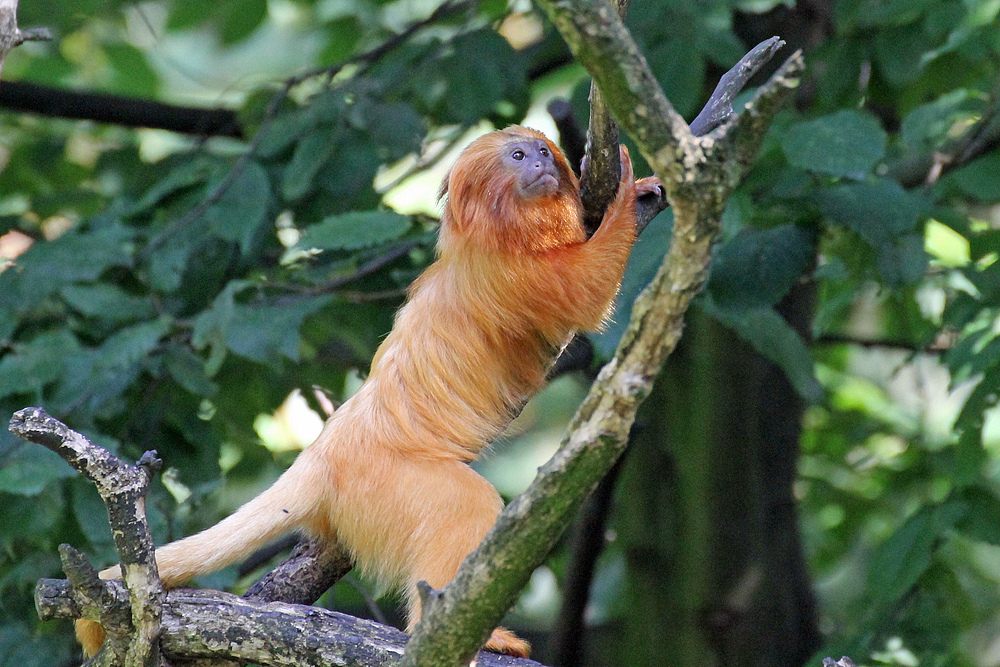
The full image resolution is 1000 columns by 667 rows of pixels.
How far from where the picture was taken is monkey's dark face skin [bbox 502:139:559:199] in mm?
4152

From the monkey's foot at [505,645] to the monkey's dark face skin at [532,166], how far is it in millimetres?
1725

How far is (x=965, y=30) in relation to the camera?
4215mm

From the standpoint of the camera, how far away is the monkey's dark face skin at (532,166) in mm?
4152

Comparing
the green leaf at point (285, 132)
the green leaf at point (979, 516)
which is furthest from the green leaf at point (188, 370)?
the green leaf at point (979, 516)

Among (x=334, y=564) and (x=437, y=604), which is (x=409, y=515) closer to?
(x=334, y=564)

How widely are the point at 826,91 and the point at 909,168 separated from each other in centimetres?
64

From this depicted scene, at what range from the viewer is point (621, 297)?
4.30m

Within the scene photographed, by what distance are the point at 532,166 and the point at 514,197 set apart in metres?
0.16

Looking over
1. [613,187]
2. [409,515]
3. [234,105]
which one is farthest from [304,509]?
[234,105]

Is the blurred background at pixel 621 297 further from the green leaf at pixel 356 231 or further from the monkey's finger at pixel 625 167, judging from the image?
the monkey's finger at pixel 625 167

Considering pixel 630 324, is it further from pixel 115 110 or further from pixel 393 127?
pixel 115 110

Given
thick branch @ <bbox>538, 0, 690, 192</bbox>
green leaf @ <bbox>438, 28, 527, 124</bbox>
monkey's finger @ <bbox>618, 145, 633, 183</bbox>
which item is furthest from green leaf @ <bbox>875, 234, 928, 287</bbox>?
thick branch @ <bbox>538, 0, 690, 192</bbox>

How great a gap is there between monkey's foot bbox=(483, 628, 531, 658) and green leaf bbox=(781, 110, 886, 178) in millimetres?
2086

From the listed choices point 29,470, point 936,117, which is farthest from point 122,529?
point 936,117
